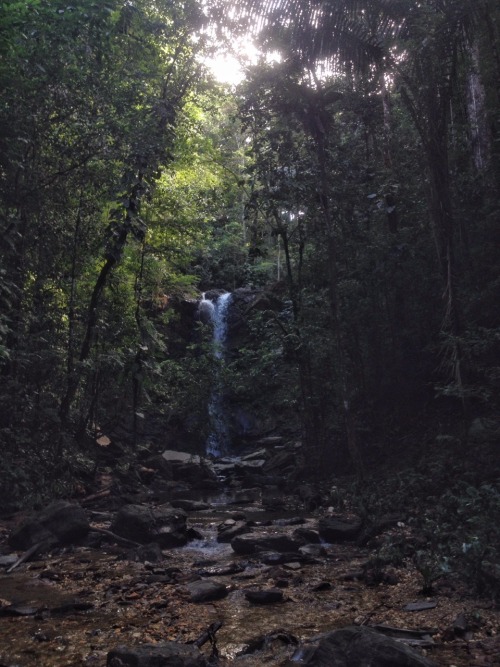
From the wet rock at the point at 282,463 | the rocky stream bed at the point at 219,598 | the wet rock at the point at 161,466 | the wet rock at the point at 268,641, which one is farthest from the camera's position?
the wet rock at the point at 161,466

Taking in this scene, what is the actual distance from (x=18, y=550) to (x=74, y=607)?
3.29 meters

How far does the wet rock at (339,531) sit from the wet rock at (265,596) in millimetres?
3271

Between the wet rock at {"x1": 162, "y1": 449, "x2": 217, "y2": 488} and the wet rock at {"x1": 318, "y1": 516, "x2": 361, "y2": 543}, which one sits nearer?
the wet rock at {"x1": 318, "y1": 516, "x2": 361, "y2": 543}

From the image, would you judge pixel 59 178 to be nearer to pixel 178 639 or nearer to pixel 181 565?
pixel 181 565

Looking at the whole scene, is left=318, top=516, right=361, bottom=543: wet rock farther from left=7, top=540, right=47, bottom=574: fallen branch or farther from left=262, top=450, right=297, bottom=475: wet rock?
left=262, top=450, right=297, bottom=475: wet rock

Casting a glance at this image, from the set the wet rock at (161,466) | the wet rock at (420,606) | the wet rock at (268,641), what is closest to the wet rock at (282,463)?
the wet rock at (161,466)

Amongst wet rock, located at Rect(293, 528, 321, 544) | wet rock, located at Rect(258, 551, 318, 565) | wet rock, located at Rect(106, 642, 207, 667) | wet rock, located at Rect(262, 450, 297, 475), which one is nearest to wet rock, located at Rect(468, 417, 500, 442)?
wet rock, located at Rect(293, 528, 321, 544)

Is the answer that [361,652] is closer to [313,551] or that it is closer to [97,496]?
[313,551]

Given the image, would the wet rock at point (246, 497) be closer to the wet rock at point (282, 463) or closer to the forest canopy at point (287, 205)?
the forest canopy at point (287, 205)

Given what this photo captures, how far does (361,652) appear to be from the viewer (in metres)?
4.01

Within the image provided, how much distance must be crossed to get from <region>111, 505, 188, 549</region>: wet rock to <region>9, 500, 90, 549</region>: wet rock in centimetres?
57

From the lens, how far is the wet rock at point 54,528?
8883mm

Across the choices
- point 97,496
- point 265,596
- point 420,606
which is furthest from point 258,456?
point 420,606

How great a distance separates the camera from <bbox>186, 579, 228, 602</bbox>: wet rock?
630 cm
